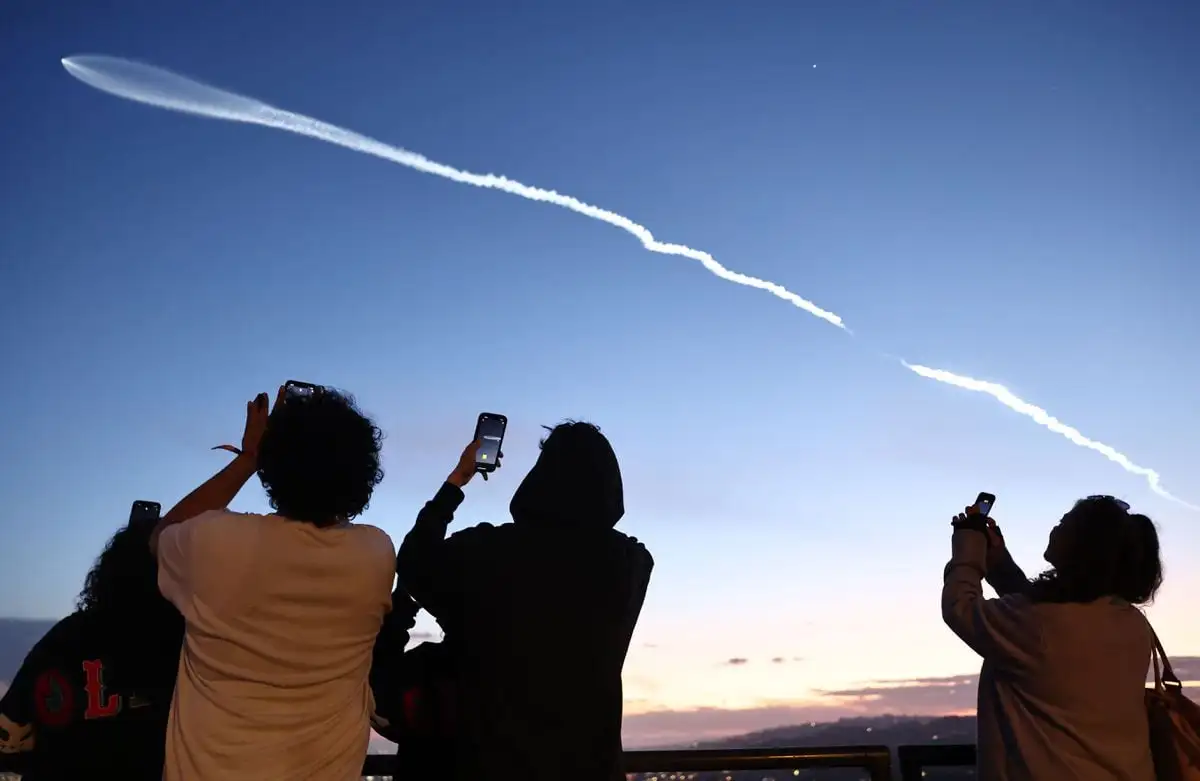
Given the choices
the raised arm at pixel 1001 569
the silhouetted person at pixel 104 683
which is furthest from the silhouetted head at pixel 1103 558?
the silhouetted person at pixel 104 683

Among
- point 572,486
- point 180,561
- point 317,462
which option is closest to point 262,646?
point 180,561

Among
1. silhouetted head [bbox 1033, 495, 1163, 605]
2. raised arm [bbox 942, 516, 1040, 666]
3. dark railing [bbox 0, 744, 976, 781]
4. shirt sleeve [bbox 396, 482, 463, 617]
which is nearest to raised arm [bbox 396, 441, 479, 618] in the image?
shirt sleeve [bbox 396, 482, 463, 617]

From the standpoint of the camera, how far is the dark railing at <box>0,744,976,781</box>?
417cm

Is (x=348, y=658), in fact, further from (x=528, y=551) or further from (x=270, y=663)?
(x=528, y=551)

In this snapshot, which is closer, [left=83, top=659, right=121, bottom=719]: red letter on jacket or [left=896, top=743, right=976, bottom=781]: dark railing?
[left=83, top=659, right=121, bottom=719]: red letter on jacket

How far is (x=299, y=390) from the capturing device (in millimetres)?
3410

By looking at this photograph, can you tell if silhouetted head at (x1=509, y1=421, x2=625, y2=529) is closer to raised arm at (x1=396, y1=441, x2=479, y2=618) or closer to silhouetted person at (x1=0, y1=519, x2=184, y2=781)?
raised arm at (x1=396, y1=441, x2=479, y2=618)

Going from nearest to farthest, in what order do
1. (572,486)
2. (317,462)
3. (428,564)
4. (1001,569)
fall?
(317,462)
(428,564)
(572,486)
(1001,569)

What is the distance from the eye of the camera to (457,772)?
10.9ft

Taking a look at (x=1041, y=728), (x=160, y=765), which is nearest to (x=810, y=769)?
(x=1041, y=728)

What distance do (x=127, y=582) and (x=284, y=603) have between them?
26.5 inches

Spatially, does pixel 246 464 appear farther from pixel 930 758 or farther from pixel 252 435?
pixel 930 758

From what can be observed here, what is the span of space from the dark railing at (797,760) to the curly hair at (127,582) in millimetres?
1123

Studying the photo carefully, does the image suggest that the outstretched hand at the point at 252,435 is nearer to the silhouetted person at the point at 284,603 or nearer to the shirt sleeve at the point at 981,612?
the silhouetted person at the point at 284,603
